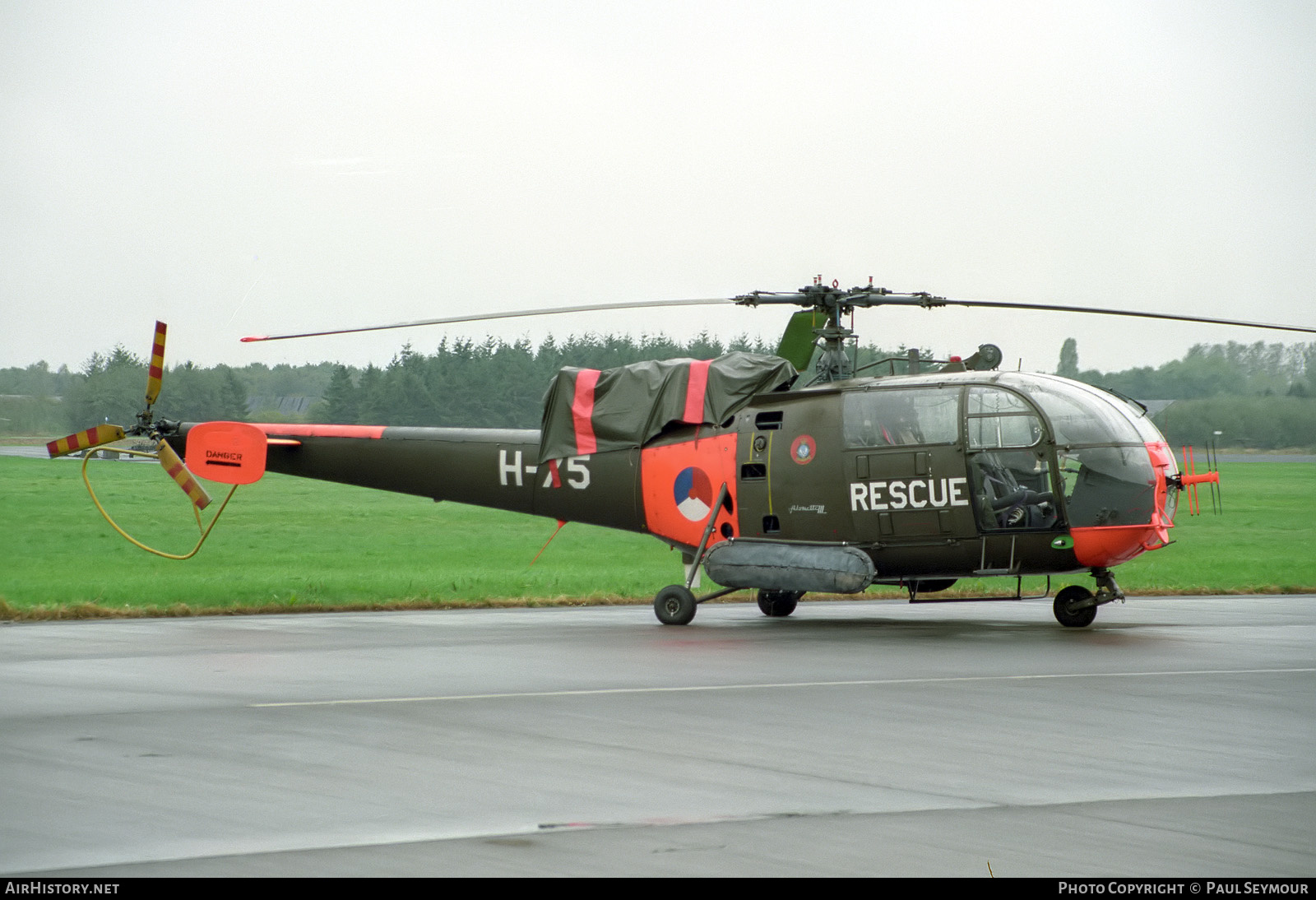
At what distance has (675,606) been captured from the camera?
15867 mm

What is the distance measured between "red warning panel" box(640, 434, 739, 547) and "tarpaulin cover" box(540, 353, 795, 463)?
268 millimetres

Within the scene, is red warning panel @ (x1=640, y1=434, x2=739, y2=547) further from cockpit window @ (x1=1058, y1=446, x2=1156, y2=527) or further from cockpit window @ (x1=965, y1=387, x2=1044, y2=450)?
cockpit window @ (x1=1058, y1=446, x2=1156, y2=527)

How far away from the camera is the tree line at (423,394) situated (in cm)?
3550

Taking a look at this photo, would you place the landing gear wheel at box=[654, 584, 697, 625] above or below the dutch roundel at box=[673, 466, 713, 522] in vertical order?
below

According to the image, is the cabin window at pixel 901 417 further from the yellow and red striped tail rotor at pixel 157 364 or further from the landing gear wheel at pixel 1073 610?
the yellow and red striped tail rotor at pixel 157 364

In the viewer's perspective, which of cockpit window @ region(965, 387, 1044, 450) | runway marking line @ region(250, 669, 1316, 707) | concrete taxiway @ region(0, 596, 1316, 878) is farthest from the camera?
cockpit window @ region(965, 387, 1044, 450)

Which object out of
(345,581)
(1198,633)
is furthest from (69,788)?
(345,581)

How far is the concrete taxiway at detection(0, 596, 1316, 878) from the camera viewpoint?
575 centimetres

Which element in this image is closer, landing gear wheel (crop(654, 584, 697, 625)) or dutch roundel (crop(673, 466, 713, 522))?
landing gear wheel (crop(654, 584, 697, 625))

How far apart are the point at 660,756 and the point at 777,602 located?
9.65m

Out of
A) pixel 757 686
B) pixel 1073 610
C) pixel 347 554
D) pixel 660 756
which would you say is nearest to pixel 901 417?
pixel 1073 610

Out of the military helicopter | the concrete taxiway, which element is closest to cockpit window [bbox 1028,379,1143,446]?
the military helicopter

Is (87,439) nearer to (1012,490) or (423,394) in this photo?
(1012,490)

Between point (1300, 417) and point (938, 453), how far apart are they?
2550 cm
